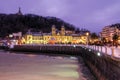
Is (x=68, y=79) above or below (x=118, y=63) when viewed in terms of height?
below

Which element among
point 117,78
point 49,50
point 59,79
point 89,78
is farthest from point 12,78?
point 49,50

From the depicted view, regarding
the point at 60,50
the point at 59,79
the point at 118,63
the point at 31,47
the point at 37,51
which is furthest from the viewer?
the point at 31,47

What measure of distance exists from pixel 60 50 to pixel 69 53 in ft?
27.9

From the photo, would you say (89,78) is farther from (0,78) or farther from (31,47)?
(31,47)

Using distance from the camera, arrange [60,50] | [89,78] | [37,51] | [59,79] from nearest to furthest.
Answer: [89,78] < [59,79] < [60,50] < [37,51]

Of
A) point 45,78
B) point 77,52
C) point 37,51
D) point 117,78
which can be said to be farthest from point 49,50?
point 117,78

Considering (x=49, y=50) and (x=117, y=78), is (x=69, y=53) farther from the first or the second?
(x=117, y=78)

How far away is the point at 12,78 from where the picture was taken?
3253 centimetres

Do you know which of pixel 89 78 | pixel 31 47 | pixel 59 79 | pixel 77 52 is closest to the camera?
pixel 89 78

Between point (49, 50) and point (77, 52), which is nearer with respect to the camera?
point (77, 52)

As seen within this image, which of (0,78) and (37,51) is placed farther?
(37,51)

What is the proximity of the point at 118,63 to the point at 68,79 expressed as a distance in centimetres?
1786

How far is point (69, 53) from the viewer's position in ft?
264

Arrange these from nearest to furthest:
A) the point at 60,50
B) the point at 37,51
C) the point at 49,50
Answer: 1. the point at 60,50
2. the point at 49,50
3. the point at 37,51
